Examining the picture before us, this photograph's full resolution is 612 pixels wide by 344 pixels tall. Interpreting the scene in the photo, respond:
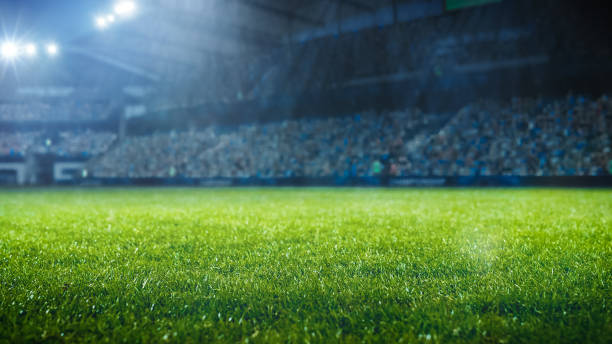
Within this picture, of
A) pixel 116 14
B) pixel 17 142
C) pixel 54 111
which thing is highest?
pixel 116 14

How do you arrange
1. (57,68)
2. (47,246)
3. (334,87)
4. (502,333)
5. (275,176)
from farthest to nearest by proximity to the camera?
(57,68), (334,87), (275,176), (47,246), (502,333)

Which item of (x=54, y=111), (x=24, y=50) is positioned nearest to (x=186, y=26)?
(x=24, y=50)

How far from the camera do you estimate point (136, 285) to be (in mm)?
2516

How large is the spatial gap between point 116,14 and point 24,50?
13868 mm

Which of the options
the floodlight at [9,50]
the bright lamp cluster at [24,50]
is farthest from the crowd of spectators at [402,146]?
the floodlight at [9,50]

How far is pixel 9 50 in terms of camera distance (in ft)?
88.5

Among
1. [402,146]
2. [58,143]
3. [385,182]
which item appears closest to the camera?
[385,182]

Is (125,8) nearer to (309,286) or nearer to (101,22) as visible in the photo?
(101,22)

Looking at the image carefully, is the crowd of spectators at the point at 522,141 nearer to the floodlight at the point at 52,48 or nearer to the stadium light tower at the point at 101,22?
the stadium light tower at the point at 101,22

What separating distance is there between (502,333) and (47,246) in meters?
4.44

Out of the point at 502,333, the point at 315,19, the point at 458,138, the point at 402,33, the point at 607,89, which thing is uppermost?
the point at 315,19

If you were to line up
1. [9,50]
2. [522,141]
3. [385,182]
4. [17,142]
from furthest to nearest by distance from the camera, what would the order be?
[17,142] < [9,50] < [385,182] < [522,141]

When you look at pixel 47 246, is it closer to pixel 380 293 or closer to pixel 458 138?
pixel 380 293

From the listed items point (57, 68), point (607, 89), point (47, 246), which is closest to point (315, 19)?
point (607, 89)
